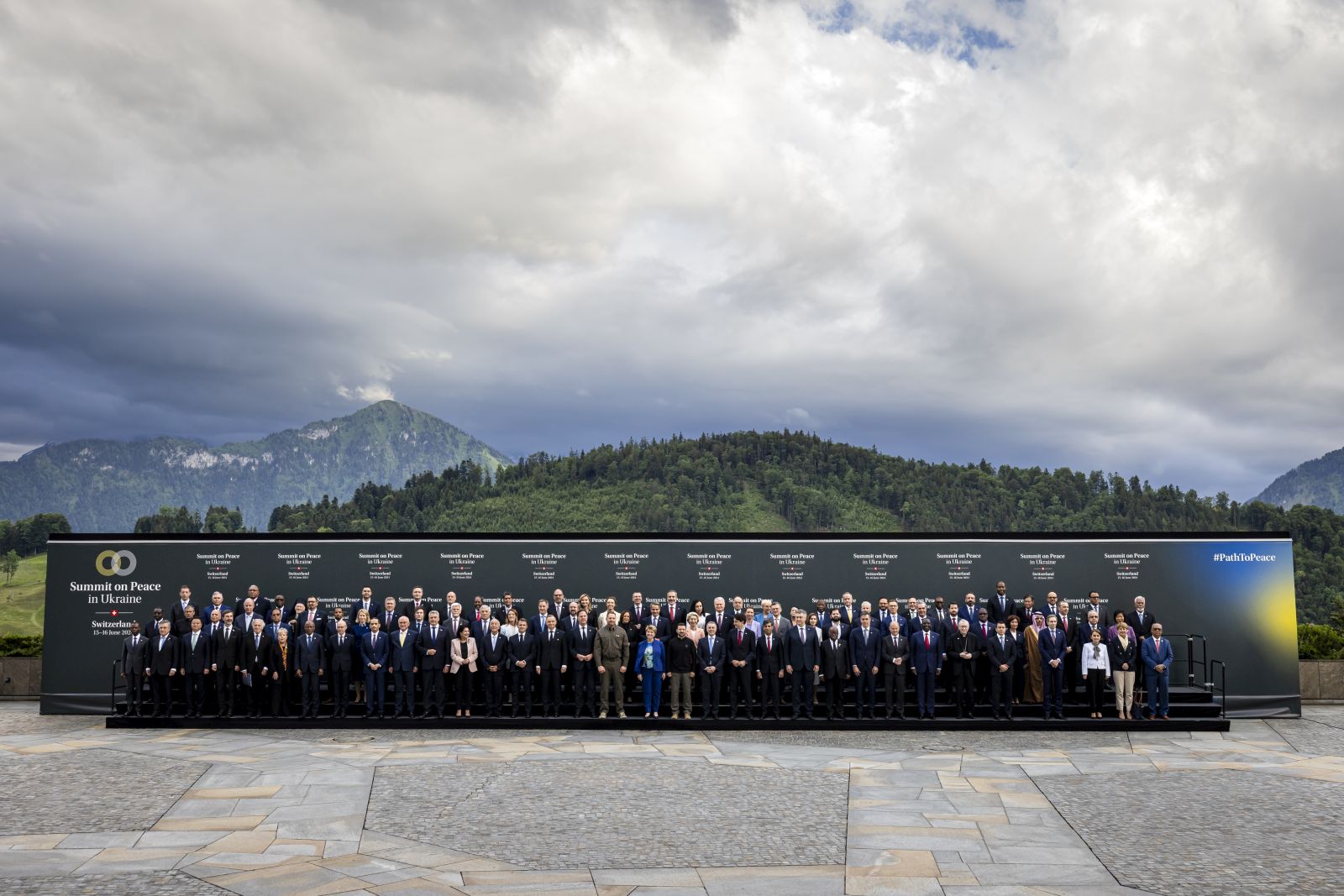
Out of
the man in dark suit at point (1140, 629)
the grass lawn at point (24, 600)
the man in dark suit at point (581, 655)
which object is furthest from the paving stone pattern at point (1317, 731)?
the grass lawn at point (24, 600)

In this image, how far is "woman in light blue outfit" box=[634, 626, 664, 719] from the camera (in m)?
15.3

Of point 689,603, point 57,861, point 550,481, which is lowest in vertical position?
point 57,861

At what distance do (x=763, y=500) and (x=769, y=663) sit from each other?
238ft

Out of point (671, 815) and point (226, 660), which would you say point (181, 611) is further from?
point (671, 815)

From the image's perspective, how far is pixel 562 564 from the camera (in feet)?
57.0

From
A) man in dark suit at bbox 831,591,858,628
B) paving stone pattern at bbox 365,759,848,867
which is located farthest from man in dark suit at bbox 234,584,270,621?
man in dark suit at bbox 831,591,858,628

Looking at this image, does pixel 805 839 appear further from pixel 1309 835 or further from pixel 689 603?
pixel 689 603

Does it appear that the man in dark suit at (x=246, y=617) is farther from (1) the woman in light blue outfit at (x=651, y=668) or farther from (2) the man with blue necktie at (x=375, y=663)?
(1) the woman in light blue outfit at (x=651, y=668)

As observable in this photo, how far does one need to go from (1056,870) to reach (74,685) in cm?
1591

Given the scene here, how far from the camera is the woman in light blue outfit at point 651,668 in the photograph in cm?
1530

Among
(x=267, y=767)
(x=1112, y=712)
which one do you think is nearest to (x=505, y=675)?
(x=267, y=767)

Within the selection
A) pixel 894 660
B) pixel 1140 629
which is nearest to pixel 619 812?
pixel 894 660

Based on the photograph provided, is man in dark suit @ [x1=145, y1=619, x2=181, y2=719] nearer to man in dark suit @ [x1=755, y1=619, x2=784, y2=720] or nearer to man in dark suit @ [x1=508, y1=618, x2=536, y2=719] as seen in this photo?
man in dark suit @ [x1=508, y1=618, x2=536, y2=719]

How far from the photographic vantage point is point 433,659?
15.4 meters
